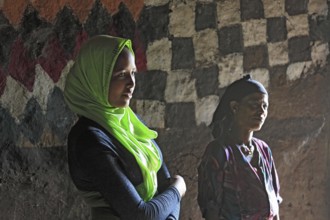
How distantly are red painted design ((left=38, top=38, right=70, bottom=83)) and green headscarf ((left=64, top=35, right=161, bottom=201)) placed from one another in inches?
54.5

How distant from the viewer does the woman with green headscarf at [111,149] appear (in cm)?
123

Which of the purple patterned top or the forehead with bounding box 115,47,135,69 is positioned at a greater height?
the forehead with bounding box 115,47,135,69

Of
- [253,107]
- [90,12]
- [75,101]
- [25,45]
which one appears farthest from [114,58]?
[25,45]

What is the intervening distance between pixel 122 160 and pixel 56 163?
1554mm

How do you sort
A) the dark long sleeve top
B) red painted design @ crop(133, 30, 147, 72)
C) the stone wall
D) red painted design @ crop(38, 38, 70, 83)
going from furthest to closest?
1. red painted design @ crop(38, 38, 70, 83)
2. red painted design @ crop(133, 30, 147, 72)
3. the stone wall
4. the dark long sleeve top

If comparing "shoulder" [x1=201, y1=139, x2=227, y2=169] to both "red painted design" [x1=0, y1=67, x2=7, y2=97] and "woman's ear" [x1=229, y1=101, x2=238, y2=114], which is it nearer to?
"woman's ear" [x1=229, y1=101, x2=238, y2=114]

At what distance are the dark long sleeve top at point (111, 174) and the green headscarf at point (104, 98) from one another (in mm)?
22

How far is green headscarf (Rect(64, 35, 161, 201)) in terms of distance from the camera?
4.39 feet

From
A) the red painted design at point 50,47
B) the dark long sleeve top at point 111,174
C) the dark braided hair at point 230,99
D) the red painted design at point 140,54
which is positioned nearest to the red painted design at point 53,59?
the red painted design at point 50,47

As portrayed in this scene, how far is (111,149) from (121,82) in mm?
212

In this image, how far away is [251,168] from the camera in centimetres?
156

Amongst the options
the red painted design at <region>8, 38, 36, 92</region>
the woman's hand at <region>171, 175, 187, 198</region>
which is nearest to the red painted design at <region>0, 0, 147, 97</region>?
the red painted design at <region>8, 38, 36, 92</region>

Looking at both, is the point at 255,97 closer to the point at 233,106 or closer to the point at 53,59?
the point at 233,106

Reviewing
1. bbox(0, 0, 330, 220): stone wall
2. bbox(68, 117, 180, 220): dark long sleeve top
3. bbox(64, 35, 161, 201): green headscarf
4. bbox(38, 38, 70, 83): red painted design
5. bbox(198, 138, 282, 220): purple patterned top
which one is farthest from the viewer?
bbox(38, 38, 70, 83): red painted design
